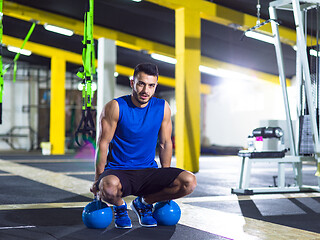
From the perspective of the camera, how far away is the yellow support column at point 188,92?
7.72 meters

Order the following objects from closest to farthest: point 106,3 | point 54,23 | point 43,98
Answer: point 106,3 → point 54,23 → point 43,98

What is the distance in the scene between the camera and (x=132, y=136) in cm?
304

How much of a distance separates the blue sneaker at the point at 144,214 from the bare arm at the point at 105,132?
15.1 inches

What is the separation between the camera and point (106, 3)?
9570mm

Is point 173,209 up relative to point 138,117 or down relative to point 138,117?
down

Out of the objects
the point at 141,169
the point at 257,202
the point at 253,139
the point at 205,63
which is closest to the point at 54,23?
the point at 205,63

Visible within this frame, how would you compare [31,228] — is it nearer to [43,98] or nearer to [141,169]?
[141,169]

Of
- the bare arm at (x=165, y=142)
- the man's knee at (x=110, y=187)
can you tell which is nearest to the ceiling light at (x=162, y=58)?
the bare arm at (x=165, y=142)

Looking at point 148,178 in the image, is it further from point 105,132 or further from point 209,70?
point 209,70

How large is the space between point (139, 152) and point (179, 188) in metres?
0.36

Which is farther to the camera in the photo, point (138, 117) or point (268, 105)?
point (268, 105)

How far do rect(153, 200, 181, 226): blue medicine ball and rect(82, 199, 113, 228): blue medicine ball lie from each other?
0.35 m

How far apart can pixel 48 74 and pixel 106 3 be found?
8801 millimetres

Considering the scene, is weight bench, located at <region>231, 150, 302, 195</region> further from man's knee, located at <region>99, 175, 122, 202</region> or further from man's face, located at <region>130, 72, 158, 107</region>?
man's knee, located at <region>99, 175, 122, 202</region>
